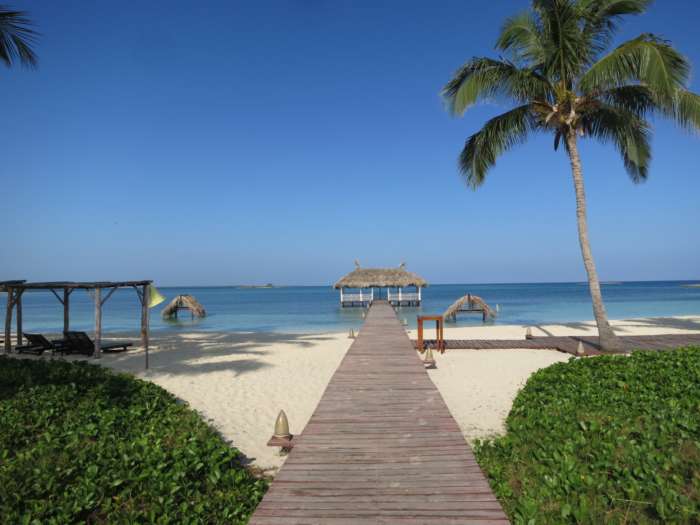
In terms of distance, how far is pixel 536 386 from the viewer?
22.6 feet

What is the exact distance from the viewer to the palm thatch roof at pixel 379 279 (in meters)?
38.8

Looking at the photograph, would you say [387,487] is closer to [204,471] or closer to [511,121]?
[204,471]

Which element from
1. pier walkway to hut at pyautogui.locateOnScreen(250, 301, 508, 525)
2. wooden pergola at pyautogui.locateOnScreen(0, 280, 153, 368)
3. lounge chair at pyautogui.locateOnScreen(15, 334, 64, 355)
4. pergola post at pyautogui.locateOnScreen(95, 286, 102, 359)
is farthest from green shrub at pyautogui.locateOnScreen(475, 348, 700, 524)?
lounge chair at pyautogui.locateOnScreen(15, 334, 64, 355)

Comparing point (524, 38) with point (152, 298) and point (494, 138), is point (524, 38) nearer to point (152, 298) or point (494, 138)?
point (494, 138)

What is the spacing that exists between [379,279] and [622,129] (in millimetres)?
27678

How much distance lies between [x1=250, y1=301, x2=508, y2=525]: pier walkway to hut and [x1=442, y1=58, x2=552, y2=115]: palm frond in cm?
953

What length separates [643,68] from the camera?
1001 cm

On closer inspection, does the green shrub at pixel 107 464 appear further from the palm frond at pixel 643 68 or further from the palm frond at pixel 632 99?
the palm frond at pixel 632 99

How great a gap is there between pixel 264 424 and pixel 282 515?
442 cm

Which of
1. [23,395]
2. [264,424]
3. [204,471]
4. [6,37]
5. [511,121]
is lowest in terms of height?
[264,424]

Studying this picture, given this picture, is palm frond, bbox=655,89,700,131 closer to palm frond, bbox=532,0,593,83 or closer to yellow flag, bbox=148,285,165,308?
palm frond, bbox=532,0,593,83

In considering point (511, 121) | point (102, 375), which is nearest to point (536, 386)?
point (102, 375)

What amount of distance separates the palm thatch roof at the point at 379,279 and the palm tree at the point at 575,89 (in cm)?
2553

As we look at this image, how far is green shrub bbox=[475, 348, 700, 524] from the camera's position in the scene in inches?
127
